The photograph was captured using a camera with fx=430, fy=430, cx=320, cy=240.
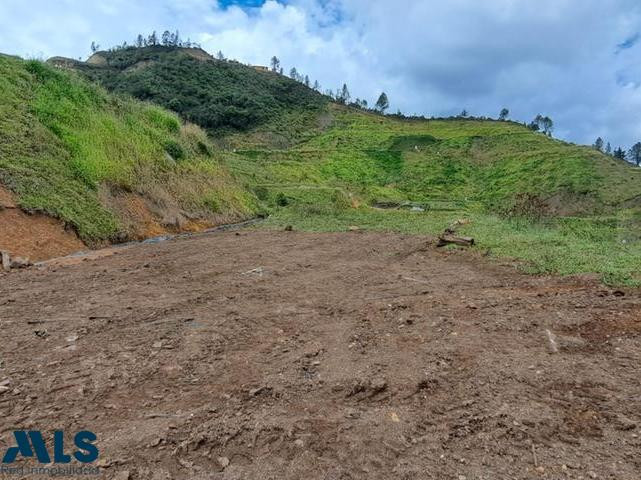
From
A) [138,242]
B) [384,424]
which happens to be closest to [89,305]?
[384,424]

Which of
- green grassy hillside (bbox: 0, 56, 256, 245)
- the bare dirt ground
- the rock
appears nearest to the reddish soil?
green grassy hillside (bbox: 0, 56, 256, 245)

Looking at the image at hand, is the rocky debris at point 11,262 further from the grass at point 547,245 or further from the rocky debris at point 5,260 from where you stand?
the grass at point 547,245

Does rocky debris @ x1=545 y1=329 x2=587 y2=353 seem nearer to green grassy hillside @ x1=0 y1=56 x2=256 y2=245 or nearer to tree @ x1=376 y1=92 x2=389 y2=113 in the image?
green grassy hillside @ x1=0 y1=56 x2=256 y2=245

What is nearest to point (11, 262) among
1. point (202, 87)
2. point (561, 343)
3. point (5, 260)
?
point (5, 260)

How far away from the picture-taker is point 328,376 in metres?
3.69

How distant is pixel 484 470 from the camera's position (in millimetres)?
2504

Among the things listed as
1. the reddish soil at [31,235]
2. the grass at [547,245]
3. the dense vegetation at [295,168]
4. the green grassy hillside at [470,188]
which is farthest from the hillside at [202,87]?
the reddish soil at [31,235]

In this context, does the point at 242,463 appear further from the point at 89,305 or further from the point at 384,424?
the point at 89,305

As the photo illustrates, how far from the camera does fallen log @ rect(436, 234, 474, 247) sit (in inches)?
394

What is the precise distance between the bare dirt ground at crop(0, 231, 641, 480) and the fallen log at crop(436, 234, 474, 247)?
336 cm

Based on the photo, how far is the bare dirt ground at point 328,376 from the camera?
2.64 metres

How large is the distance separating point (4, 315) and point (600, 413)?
588cm

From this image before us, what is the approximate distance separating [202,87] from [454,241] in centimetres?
6116

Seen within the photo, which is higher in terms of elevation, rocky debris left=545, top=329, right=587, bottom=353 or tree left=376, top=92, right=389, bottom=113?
tree left=376, top=92, right=389, bottom=113
